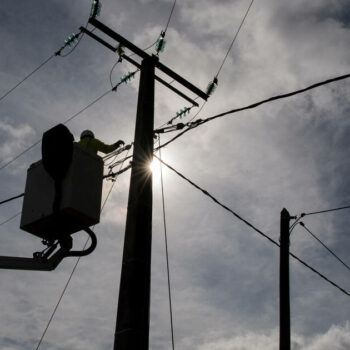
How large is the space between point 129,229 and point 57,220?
2496 millimetres

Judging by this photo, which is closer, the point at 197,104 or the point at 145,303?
the point at 145,303

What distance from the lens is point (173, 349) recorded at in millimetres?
7078

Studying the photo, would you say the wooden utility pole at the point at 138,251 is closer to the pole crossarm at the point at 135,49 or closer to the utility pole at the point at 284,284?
the pole crossarm at the point at 135,49

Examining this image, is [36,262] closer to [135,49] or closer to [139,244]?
[139,244]

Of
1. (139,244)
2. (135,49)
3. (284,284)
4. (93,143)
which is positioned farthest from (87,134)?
(284,284)

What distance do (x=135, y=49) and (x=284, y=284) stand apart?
6.10 metres

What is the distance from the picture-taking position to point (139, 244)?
517 cm

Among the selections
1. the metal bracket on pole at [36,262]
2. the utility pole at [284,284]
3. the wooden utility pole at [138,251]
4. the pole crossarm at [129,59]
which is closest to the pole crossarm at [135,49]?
the pole crossarm at [129,59]

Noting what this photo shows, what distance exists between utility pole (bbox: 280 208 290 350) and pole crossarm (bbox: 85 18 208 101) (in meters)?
4.38

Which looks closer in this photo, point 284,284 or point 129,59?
point 129,59

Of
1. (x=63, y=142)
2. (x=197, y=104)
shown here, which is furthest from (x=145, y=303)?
(x=197, y=104)

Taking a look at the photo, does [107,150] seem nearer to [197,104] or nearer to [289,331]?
[197,104]

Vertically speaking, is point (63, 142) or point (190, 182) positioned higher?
point (190, 182)

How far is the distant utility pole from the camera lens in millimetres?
4672
